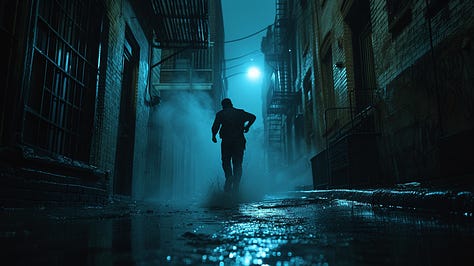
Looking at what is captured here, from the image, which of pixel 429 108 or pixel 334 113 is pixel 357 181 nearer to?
pixel 429 108

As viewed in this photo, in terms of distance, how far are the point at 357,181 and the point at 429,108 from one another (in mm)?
2253

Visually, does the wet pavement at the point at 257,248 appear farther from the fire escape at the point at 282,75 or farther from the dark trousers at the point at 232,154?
the fire escape at the point at 282,75

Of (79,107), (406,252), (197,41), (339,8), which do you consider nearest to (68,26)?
(79,107)

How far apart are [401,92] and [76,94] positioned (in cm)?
514

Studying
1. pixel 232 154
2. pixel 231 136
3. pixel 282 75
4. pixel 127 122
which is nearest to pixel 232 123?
pixel 231 136

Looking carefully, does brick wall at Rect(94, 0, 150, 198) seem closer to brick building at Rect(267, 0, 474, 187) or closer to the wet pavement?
brick building at Rect(267, 0, 474, 187)

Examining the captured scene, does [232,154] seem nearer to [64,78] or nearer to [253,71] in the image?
[64,78]

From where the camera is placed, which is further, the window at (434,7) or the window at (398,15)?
the window at (398,15)

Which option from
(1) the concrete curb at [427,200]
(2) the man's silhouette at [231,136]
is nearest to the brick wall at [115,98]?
(2) the man's silhouette at [231,136]

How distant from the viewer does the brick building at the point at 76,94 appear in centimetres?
349

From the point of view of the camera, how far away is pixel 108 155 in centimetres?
643

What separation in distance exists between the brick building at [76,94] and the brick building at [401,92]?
3.81m

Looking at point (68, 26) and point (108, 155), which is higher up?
point (68, 26)

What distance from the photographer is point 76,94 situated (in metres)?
5.38
